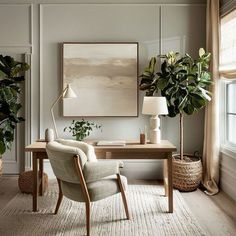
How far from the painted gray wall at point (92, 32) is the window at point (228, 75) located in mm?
518

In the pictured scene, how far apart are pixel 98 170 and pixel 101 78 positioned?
2077 millimetres

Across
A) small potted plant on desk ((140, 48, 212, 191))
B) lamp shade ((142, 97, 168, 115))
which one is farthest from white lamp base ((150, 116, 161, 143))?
small potted plant on desk ((140, 48, 212, 191))

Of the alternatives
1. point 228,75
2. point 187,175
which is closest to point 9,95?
point 187,175

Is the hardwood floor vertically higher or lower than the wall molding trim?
lower

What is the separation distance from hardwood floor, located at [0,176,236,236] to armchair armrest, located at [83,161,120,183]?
1019mm

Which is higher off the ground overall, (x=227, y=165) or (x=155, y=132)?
(x=155, y=132)

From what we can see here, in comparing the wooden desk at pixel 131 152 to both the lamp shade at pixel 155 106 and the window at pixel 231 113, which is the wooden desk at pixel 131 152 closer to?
the lamp shade at pixel 155 106

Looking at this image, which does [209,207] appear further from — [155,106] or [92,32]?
[92,32]

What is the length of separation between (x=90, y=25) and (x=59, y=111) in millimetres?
1334

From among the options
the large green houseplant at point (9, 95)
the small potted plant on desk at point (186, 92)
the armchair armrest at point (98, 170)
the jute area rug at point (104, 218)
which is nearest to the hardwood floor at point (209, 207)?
the jute area rug at point (104, 218)

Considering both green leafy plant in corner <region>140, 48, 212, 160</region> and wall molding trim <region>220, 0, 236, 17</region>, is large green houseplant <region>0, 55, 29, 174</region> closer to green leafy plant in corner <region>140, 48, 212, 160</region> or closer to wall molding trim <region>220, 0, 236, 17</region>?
green leafy plant in corner <region>140, 48, 212, 160</region>

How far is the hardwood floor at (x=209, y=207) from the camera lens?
9.87 ft

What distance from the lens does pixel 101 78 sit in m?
4.69

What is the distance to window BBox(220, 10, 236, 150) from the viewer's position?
390 centimetres
